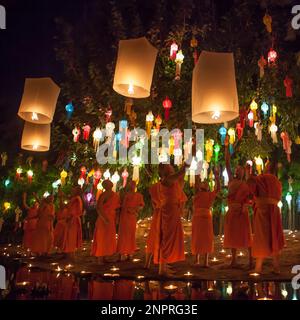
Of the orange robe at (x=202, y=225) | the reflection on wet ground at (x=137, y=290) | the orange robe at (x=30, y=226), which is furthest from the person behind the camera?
the orange robe at (x=30, y=226)

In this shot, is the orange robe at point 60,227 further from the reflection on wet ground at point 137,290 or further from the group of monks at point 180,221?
the reflection on wet ground at point 137,290

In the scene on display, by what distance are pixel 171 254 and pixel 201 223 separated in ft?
4.33

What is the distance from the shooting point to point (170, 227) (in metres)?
5.42

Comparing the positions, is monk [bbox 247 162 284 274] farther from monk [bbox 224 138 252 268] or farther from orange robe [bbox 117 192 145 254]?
orange robe [bbox 117 192 145 254]

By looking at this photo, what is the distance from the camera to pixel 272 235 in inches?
210

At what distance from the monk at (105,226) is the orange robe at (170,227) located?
6.25ft

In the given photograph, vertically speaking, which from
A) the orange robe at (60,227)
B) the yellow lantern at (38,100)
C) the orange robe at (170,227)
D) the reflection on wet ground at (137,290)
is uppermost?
the yellow lantern at (38,100)

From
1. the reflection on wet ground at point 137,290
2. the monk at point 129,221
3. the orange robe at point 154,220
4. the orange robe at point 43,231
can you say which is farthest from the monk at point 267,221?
the orange robe at point 43,231

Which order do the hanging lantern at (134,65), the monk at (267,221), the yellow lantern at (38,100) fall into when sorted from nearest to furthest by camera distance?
the hanging lantern at (134,65) → the yellow lantern at (38,100) → the monk at (267,221)

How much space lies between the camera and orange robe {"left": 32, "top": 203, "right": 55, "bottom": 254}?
8594mm

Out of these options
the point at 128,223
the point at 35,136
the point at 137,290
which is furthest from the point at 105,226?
the point at 137,290

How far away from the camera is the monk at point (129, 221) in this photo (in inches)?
287

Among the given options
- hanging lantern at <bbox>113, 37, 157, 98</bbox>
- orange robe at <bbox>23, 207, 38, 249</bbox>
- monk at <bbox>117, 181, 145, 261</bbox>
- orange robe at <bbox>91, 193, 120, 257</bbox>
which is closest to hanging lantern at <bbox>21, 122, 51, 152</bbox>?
orange robe at <bbox>91, 193, 120, 257</bbox>

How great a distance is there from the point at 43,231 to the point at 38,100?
4.38 m
